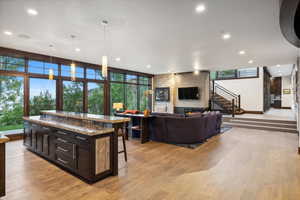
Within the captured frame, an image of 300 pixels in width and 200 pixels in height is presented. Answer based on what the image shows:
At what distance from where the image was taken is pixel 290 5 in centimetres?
207

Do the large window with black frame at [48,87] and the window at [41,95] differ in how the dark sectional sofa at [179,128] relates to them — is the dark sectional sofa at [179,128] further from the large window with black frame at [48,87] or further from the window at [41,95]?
the window at [41,95]

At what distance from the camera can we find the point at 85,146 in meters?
2.64

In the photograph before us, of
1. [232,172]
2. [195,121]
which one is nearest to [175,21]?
[195,121]

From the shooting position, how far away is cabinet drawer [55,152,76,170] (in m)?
2.90

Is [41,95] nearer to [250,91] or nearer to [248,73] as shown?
[250,91]

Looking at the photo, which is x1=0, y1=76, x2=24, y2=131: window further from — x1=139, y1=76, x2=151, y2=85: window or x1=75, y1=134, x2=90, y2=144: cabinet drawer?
x1=139, y1=76, x2=151, y2=85: window

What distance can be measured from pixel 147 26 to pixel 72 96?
487 centimetres

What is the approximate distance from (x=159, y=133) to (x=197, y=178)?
2451mm

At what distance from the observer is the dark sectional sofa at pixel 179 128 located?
4.84 m

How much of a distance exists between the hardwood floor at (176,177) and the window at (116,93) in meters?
4.45

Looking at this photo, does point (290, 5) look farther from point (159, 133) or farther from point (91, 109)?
point (91, 109)

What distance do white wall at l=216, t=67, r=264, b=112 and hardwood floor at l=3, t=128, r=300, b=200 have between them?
6836 mm

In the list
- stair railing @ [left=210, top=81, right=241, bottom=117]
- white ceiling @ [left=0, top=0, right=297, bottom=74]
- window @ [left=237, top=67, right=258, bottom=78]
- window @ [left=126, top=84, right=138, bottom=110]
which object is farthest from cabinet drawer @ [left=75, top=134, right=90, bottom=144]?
window @ [left=237, top=67, right=258, bottom=78]

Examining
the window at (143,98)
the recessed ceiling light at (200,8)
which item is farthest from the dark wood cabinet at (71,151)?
the window at (143,98)
